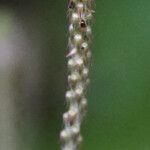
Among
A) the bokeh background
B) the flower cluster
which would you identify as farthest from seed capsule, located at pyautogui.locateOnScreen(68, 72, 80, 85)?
the bokeh background

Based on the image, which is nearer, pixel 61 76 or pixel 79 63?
pixel 79 63

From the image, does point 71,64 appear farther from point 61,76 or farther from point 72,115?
point 61,76

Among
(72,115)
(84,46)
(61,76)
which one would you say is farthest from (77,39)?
(61,76)

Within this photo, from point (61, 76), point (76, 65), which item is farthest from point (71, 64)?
point (61, 76)

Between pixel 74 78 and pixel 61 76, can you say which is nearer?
pixel 74 78

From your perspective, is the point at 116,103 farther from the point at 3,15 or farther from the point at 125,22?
the point at 3,15

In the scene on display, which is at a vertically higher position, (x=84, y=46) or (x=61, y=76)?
(x=84, y=46)

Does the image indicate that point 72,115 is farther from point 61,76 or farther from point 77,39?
point 61,76
